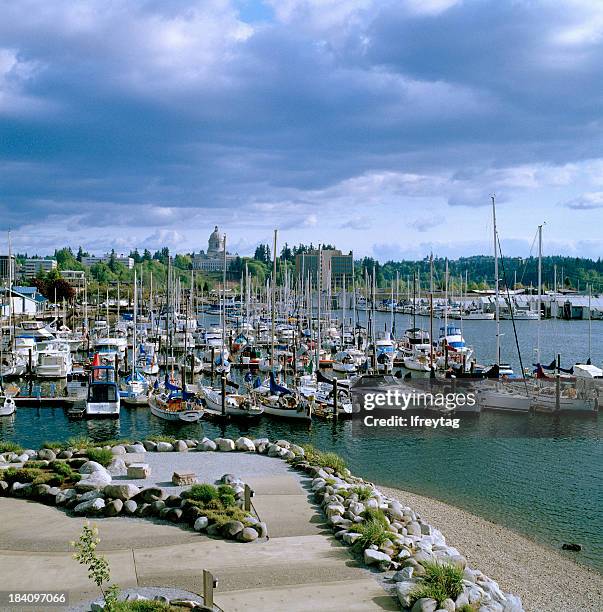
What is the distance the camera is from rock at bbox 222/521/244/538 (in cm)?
1905

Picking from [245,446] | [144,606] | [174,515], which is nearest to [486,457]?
[245,446]

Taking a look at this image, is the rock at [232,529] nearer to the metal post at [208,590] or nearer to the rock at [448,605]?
the metal post at [208,590]

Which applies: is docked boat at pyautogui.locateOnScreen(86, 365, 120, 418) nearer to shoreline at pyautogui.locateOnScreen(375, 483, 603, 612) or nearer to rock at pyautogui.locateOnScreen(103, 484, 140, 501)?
shoreline at pyautogui.locateOnScreen(375, 483, 603, 612)

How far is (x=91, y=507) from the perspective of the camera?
21.0m

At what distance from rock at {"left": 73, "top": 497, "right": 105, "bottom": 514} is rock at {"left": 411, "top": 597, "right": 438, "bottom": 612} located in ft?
33.2

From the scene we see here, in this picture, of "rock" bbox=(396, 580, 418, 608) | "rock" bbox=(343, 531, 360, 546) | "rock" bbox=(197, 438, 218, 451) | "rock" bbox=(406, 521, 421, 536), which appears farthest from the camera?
"rock" bbox=(197, 438, 218, 451)

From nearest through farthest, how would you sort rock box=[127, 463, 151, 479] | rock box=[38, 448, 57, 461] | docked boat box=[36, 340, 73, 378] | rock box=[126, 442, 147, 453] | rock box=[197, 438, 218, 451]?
1. rock box=[127, 463, 151, 479]
2. rock box=[38, 448, 57, 461]
3. rock box=[126, 442, 147, 453]
4. rock box=[197, 438, 218, 451]
5. docked boat box=[36, 340, 73, 378]

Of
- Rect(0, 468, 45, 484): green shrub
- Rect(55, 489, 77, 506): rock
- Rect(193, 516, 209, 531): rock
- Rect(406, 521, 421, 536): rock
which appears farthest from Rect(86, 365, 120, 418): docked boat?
Rect(406, 521, 421, 536): rock

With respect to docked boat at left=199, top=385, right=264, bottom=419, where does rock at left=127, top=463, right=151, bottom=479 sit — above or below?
above

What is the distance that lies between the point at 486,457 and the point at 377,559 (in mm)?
20937

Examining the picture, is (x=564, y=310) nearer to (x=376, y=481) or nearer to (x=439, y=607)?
(x=376, y=481)

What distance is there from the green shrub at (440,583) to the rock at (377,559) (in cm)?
90

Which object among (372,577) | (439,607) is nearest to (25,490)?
(372,577)

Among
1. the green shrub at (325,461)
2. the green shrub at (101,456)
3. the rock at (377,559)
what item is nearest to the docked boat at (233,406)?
the green shrub at (325,461)
